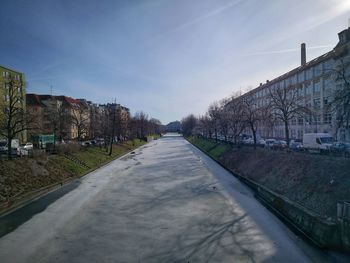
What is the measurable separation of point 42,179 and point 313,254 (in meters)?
21.6

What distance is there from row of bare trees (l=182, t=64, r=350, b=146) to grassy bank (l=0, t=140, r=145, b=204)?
21.2 metres

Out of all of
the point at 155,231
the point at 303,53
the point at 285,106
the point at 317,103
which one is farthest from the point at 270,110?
the point at 155,231

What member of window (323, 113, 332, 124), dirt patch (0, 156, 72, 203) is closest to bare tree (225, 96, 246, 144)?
window (323, 113, 332, 124)

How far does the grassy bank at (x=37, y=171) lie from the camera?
21.4 metres

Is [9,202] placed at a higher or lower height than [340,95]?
lower

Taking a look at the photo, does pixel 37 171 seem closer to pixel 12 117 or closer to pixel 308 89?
pixel 12 117

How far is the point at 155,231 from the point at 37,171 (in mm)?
Answer: 16389

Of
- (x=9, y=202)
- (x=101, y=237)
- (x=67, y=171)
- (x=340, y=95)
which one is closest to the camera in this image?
(x=101, y=237)

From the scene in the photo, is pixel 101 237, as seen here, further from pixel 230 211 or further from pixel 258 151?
pixel 258 151

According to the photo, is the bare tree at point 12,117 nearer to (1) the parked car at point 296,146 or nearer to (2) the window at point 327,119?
(1) the parked car at point 296,146

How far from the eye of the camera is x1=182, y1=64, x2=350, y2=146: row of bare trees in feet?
60.4

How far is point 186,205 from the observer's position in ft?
62.6

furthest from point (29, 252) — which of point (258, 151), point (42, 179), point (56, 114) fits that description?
point (56, 114)

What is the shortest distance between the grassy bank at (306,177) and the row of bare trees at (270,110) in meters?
2.84
